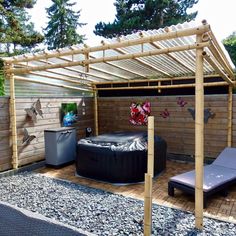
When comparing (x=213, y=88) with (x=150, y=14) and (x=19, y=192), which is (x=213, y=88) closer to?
(x=19, y=192)

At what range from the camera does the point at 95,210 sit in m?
3.83

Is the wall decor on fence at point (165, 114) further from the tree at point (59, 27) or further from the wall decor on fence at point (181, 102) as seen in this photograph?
the tree at point (59, 27)

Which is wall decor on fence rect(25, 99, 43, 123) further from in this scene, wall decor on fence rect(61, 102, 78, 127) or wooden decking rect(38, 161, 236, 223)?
wooden decking rect(38, 161, 236, 223)

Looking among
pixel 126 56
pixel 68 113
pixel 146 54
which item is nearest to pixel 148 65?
pixel 126 56

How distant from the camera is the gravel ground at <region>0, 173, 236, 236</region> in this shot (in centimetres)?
322

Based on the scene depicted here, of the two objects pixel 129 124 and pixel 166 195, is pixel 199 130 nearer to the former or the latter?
pixel 166 195

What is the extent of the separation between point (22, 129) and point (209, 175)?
172 inches

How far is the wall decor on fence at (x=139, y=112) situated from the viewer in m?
7.55

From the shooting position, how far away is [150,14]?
13.7 metres

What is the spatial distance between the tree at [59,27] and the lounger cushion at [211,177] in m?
17.8

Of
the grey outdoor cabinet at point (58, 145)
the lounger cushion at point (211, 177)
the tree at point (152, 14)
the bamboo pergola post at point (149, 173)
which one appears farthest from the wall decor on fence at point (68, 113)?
the tree at point (152, 14)

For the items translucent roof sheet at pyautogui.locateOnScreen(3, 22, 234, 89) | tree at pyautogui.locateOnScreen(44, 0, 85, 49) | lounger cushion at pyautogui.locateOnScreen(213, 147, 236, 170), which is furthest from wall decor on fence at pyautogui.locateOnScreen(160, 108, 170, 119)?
tree at pyautogui.locateOnScreen(44, 0, 85, 49)

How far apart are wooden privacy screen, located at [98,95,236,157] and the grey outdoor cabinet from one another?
2031mm

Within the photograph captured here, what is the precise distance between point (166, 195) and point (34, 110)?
381 centimetres
